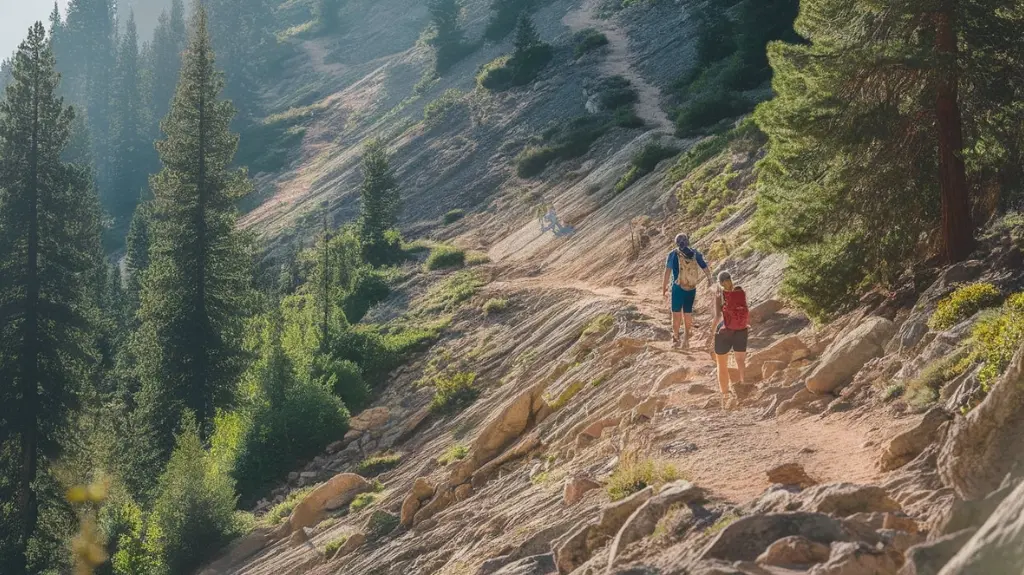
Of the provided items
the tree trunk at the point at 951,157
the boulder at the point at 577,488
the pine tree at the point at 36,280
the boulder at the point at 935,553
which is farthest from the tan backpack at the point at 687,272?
the pine tree at the point at 36,280

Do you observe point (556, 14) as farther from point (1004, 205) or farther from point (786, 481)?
point (786, 481)

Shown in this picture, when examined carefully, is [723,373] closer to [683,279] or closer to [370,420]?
[683,279]

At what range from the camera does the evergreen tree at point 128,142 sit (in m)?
114

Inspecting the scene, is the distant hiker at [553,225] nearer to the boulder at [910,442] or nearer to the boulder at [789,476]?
the boulder at [789,476]

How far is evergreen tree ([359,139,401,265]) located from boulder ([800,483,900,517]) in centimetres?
4126

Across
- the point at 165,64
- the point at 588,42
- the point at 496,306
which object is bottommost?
the point at 496,306

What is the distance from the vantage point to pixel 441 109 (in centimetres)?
7638

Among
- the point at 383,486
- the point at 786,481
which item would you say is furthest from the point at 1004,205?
the point at 383,486

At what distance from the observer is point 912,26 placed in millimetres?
16328

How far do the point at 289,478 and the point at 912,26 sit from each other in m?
19.1

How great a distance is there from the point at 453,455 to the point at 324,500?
3051 mm

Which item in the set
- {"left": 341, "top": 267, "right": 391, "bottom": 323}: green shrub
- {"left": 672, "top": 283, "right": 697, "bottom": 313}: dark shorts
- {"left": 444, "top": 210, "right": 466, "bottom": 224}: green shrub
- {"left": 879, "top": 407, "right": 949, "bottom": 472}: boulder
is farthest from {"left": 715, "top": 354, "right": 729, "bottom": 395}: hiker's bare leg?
{"left": 444, "top": 210, "right": 466, "bottom": 224}: green shrub

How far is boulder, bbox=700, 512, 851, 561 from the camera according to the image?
27.5 feet

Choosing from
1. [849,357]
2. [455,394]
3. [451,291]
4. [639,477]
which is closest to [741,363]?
[849,357]
